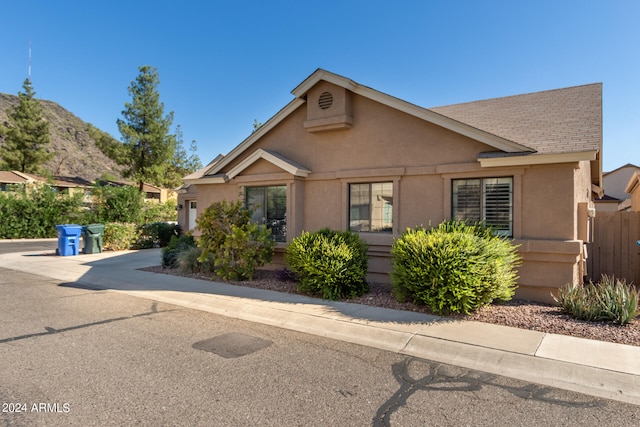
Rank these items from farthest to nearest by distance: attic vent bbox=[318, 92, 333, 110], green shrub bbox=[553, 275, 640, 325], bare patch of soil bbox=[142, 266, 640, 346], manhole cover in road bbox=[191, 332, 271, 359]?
Result: attic vent bbox=[318, 92, 333, 110]
green shrub bbox=[553, 275, 640, 325]
bare patch of soil bbox=[142, 266, 640, 346]
manhole cover in road bbox=[191, 332, 271, 359]

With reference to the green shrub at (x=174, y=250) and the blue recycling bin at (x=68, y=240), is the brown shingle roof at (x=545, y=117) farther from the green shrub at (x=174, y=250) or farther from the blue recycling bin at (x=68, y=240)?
the blue recycling bin at (x=68, y=240)

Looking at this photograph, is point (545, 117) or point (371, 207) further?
point (371, 207)

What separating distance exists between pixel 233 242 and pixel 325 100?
4.53 m

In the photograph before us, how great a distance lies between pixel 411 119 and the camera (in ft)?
31.9

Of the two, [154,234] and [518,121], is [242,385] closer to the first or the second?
[518,121]

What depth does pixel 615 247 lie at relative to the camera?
1027 cm

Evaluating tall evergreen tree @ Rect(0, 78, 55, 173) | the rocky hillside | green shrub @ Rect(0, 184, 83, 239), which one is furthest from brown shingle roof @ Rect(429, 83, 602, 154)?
the rocky hillside

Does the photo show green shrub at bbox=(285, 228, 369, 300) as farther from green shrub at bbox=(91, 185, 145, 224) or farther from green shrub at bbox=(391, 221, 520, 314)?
green shrub at bbox=(91, 185, 145, 224)

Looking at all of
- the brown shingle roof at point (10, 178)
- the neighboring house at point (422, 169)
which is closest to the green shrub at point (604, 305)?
the neighboring house at point (422, 169)

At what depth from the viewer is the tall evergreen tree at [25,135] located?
4409 centimetres

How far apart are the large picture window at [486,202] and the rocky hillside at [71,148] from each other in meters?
77.5

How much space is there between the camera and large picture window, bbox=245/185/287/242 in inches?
454

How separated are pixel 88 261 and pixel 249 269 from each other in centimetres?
787

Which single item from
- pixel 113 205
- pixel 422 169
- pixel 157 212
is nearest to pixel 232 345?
pixel 422 169
